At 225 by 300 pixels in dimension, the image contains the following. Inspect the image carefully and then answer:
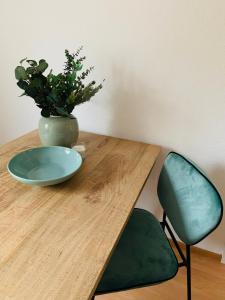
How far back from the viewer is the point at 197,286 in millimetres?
1433

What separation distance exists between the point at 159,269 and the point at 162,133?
71 cm

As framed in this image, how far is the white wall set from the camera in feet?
3.92

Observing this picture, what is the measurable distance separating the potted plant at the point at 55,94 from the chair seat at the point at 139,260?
1.74 feet

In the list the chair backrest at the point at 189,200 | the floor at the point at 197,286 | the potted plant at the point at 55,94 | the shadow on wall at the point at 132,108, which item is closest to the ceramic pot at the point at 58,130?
the potted plant at the point at 55,94

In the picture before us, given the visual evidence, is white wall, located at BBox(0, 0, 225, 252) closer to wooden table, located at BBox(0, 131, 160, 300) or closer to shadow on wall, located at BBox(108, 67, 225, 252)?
shadow on wall, located at BBox(108, 67, 225, 252)

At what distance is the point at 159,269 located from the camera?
997 mm

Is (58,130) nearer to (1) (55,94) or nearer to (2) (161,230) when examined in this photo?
(1) (55,94)

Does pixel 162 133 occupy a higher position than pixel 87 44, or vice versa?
pixel 87 44

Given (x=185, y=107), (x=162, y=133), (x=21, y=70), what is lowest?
(x=162, y=133)

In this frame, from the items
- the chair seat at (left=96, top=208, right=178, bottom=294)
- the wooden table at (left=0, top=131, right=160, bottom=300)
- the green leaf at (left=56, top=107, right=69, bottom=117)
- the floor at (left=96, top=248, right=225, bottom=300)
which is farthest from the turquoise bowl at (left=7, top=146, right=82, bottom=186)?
the floor at (left=96, top=248, right=225, bottom=300)

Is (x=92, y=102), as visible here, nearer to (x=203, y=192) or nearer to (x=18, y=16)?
(x=18, y=16)

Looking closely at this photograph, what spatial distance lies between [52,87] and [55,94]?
0.04m

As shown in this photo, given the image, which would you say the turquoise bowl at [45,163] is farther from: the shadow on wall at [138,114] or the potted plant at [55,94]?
the shadow on wall at [138,114]

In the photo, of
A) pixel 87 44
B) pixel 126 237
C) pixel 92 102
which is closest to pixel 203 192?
pixel 126 237
